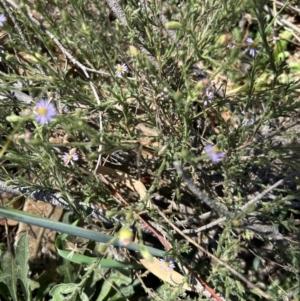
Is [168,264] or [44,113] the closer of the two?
[44,113]

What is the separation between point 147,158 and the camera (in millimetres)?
1866

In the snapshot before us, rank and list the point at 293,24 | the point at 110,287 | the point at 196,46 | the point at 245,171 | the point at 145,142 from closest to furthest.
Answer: the point at 196,46 → the point at 145,142 → the point at 245,171 → the point at 110,287 → the point at 293,24

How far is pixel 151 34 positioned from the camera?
5.38 feet

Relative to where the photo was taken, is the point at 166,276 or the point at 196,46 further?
the point at 166,276

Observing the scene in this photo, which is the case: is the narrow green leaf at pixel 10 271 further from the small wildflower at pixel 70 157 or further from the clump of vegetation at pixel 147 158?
the small wildflower at pixel 70 157

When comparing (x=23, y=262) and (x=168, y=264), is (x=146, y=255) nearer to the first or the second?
(x=168, y=264)

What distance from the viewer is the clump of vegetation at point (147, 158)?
140cm

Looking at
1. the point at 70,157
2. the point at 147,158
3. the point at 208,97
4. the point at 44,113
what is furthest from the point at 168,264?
the point at 44,113

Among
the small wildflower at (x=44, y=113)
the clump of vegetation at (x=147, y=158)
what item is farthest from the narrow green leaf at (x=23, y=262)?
the small wildflower at (x=44, y=113)

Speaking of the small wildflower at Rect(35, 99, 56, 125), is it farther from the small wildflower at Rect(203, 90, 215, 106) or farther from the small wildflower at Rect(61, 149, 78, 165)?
the small wildflower at Rect(203, 90, 215, 106)

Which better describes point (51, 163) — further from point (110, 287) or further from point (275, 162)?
point (275, 162)

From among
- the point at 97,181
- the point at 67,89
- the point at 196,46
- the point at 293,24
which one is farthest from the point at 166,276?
the point at 293,24

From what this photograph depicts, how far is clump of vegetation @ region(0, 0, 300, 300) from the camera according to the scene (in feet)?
4.58

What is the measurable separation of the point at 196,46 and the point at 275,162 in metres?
0.83
